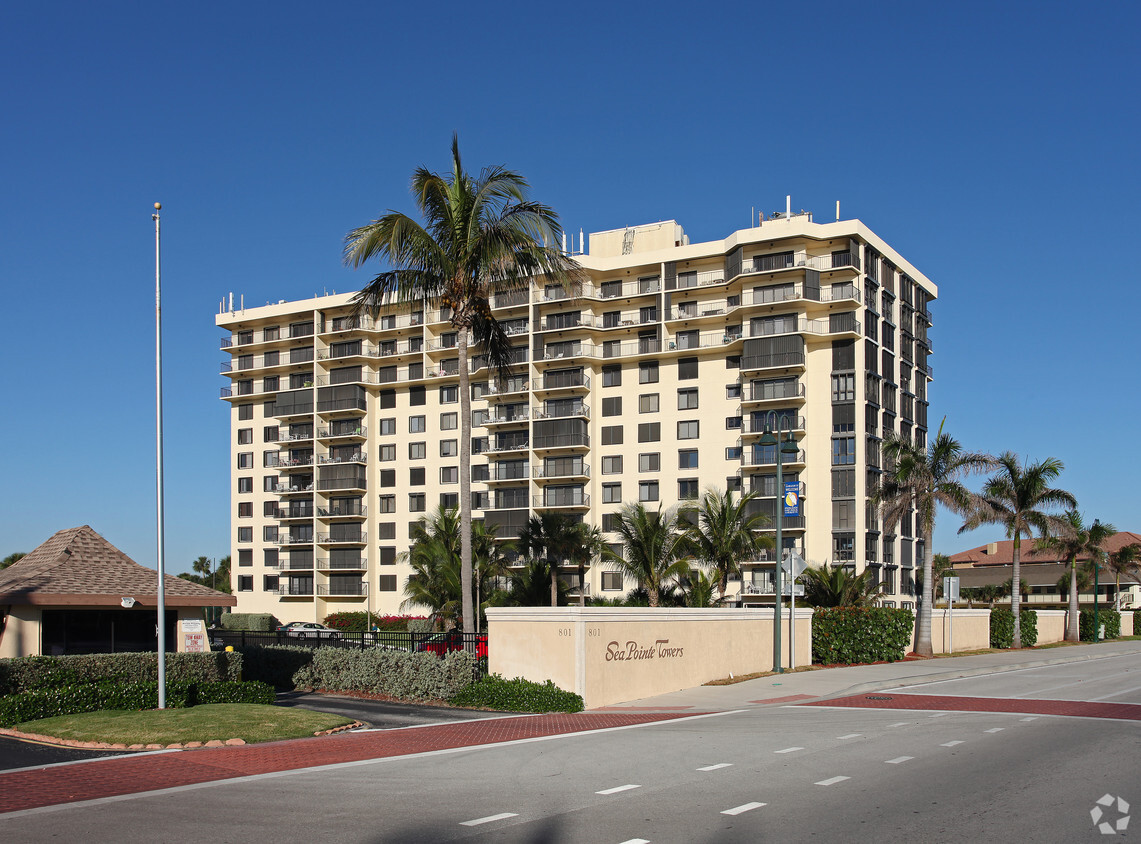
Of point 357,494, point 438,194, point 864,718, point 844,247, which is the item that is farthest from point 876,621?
point 357,494

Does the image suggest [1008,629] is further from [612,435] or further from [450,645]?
[450,645]

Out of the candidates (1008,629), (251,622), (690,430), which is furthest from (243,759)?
(251,622)

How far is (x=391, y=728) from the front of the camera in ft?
60.0

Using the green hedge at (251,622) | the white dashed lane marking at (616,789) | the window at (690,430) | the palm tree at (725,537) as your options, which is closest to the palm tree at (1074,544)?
the palm tree at (725,537)

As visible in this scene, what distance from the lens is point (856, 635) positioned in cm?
3303

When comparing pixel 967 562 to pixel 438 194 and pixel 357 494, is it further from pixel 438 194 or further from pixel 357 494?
pixel 438 194

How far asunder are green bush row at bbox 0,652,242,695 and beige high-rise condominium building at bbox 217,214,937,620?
41.4 metres

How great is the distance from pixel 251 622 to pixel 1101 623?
191 ft

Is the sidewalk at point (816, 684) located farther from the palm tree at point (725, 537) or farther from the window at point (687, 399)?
the window at point (687, 399)

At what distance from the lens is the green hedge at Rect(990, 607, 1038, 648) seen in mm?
47656

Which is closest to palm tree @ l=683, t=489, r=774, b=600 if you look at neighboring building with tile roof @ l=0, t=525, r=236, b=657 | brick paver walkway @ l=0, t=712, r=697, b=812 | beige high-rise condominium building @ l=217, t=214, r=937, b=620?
beige high-rise condominium building @ l=217, t=214, r=937, b=620

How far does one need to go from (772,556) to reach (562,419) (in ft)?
56.9

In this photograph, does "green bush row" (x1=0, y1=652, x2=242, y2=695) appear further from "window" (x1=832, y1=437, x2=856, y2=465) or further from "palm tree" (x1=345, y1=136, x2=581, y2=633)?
"window" (x1=832, y1=437, x2=856, y2=465)

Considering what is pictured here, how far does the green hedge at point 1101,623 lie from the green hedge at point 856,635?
29.7 meters
